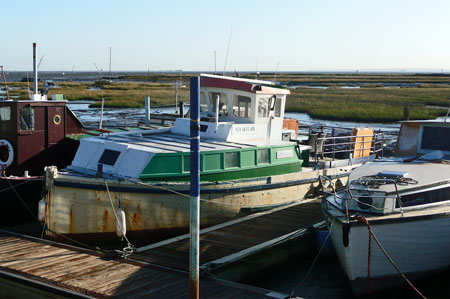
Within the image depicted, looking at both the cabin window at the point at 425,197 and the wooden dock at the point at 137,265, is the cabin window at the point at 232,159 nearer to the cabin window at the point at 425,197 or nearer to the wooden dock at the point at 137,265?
the wooden dock at the point at 137,265

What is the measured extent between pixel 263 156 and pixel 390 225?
5.74 meters

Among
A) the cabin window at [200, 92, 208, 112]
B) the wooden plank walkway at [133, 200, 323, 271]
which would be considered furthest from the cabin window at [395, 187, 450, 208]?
the cabin window at [200, 92, 208, 112]

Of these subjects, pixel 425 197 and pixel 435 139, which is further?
pixel 435 139

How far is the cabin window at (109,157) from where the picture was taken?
14641 millimetres

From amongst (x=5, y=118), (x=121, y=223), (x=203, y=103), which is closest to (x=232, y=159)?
(x=203, y=103)

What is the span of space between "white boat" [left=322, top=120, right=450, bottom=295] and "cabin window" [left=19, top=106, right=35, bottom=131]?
8864 mm

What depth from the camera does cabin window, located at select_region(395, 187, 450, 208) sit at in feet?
38.4

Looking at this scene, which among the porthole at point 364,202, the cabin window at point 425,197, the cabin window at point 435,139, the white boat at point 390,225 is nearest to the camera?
the white boat at point 390,225

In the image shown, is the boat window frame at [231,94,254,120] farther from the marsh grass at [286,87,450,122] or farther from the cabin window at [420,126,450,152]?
the marsh grass at [286,87,450,122]

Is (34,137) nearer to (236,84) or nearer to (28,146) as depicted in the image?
(28,146)

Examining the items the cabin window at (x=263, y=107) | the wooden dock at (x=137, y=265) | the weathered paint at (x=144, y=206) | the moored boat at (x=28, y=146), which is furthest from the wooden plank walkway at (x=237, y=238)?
the moored boat at (x=28, y=146)

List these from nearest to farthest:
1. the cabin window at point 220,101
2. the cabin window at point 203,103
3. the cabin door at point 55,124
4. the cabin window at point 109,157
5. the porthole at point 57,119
Answer: the cabin window at point 109,157
the cabin door at point 55,124
the porthole at point 57,119
the cabin window at point 220,101
the cabin window at point 203,103

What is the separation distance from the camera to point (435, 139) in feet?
51.1

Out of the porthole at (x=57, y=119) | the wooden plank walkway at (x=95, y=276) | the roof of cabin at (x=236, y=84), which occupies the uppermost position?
the roof of cabin at (x=236, y=84)
